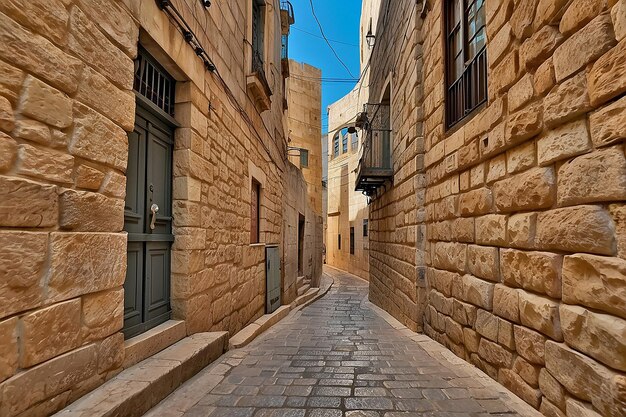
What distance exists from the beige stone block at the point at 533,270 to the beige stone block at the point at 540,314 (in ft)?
0.17

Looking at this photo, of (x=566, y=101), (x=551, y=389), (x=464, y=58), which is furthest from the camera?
(x=464, y=58)

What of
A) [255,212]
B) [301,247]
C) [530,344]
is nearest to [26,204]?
[530,344]

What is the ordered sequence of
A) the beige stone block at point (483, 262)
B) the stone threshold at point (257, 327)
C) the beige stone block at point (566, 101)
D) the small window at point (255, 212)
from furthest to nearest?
1. the small window at point (255, 212)
2. the stone threshold at point (257, 327)
3. the beige stone block at point (483, 262)
4. the beige stone block at point (566, 101)

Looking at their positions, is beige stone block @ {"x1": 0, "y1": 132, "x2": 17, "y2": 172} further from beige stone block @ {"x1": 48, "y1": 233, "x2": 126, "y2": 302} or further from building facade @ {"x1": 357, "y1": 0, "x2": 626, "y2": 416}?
building facade @ {"x1": 357, "y1": 0, "x2": 626, "y2": 416}

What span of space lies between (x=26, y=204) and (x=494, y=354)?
3116 millimetres

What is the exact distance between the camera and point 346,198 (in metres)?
20.8

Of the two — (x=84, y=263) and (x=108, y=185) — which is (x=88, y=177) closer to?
(x=108, y=185)

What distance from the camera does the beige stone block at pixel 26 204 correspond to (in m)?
1.51

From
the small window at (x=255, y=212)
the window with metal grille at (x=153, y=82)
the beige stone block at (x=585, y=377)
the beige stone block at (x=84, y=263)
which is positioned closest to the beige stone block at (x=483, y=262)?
the beige stone block at (x=585, y=377)

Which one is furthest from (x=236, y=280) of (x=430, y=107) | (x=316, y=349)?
(x=430, y=107)

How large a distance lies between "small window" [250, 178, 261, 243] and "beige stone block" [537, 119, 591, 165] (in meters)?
4.35

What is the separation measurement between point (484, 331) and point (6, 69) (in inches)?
135

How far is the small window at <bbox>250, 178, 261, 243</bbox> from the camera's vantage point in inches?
233

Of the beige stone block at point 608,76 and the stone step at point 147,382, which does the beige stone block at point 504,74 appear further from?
the stone step at point 147,382
